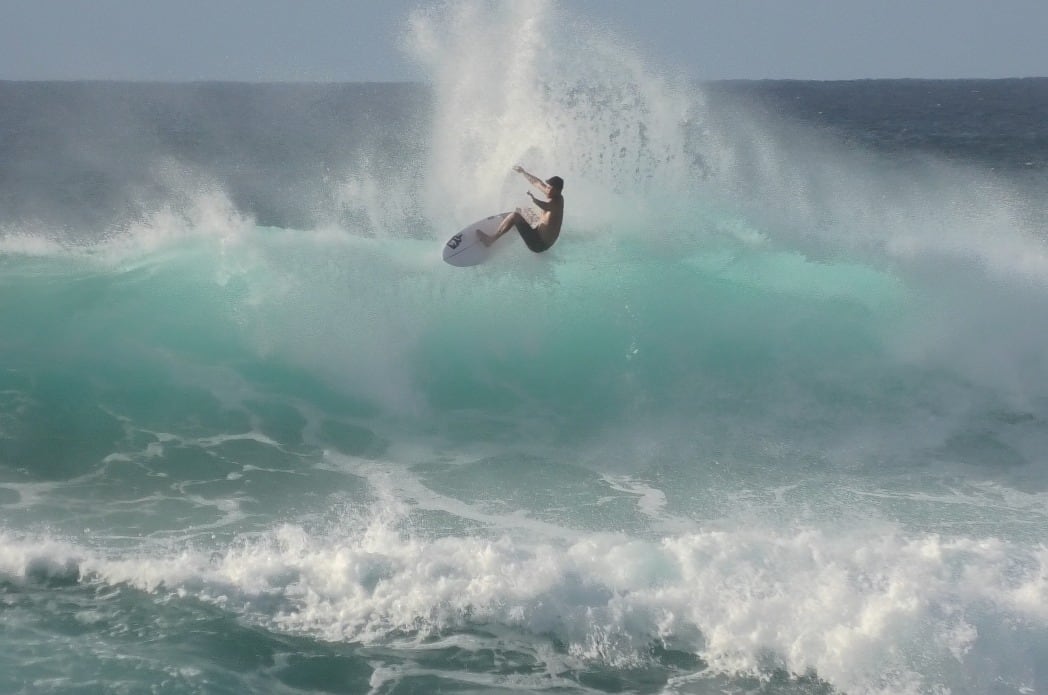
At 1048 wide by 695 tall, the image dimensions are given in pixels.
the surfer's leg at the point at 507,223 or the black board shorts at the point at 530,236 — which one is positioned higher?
the surfer's leg at the point at 507,223

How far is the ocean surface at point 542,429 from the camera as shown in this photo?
778 cm

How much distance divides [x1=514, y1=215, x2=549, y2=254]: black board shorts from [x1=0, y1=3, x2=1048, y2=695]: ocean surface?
709mm

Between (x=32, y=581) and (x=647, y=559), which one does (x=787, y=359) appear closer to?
(x=647, y=559)

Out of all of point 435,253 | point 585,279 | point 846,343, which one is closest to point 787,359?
point 846,343

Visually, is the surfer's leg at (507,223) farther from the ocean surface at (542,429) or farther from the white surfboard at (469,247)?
the ocean surface at (542,429)

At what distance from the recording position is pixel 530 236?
42.7ft

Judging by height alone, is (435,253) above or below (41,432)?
above

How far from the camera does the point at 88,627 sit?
25.7 ft

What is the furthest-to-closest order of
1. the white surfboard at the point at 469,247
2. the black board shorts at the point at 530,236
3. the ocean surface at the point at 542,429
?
the white surfboard at the point at 469,247, the black board shorts at the point at 530,236, the ocean surface at the point at 542,429

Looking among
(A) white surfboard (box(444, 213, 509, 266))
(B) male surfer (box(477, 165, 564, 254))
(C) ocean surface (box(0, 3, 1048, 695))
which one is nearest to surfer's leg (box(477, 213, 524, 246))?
(B) male surfer (box(477, 165, 564, 254))

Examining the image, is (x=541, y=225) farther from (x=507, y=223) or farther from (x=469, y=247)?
(x=469, y=247)

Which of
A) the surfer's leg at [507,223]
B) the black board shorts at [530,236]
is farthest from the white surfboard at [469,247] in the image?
the black board shorts at [530,236]

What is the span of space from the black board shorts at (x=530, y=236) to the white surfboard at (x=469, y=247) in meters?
0.56

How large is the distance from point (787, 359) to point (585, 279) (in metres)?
3.14
